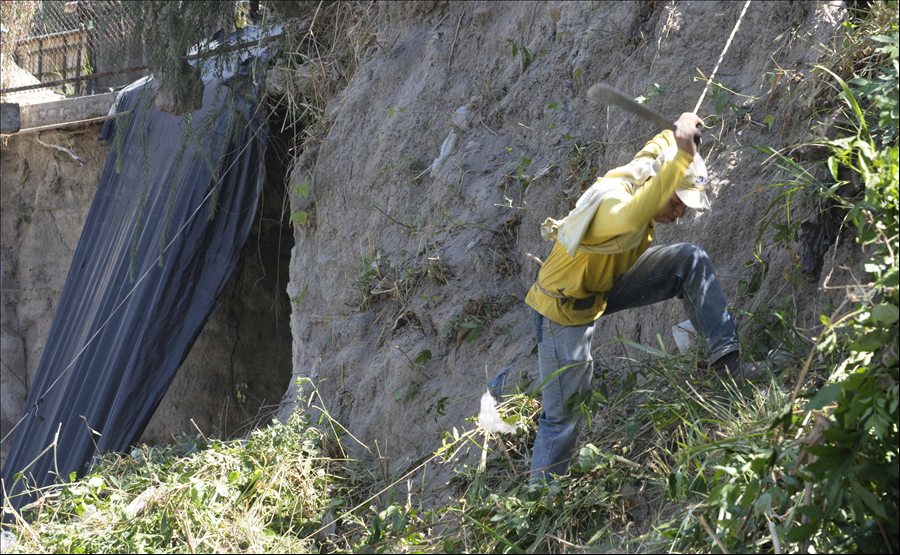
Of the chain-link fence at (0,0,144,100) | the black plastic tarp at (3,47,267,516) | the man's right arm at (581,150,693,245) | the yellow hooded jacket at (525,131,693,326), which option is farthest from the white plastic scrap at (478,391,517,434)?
the chain-link fence at (0,0,144,100)

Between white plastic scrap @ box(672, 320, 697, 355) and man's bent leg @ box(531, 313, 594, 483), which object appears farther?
white plastic scrap @ box(672, 320, 697, 355)

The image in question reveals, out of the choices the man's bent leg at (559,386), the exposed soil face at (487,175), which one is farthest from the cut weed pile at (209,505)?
the man's bent leg at (559,386)

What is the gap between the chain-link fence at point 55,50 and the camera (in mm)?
7215

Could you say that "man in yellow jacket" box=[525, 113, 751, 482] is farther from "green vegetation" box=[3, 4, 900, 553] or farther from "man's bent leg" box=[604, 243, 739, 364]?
"green vegetation" box=[3, 4, 900, 553]

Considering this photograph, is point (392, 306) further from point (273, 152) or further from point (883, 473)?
point (883, 473)

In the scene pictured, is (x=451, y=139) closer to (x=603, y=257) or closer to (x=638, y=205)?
(x=603, y=257)

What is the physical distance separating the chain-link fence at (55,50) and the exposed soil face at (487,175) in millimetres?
3416

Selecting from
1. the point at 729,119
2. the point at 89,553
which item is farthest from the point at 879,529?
the point at 89,553

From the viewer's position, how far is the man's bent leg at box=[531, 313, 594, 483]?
108 inches

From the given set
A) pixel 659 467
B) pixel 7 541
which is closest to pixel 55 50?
pixel 7 541

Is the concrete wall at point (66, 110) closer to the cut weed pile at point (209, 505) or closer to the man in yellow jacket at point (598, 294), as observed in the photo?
the cut weed pile at point (209, 505)

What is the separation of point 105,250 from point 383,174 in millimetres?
2426

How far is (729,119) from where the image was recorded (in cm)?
346

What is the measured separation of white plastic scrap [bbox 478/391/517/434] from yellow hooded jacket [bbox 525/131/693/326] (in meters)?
0.59
